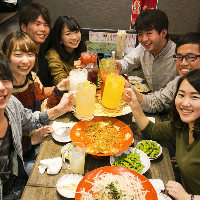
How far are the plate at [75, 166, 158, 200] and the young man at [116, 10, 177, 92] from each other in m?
1.64

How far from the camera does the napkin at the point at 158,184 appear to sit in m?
1.27

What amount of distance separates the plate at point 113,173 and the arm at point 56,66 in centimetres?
159

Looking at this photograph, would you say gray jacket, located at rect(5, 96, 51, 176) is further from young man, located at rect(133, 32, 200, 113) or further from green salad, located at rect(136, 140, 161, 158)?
young man, located at rect(133, 32, 200, 113)

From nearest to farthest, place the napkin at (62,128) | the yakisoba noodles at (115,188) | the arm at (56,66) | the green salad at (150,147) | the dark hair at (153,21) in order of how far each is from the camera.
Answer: the yakisoba noodles at (115,188) < the green salad at (150,147) < the napkin at (62,128) < the dark hair at (153,21) < the arm at (56,66)

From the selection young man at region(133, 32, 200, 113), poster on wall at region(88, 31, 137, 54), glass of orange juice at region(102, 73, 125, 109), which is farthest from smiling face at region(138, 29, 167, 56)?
glass of orange juice at region(102, 73, 125, 109)

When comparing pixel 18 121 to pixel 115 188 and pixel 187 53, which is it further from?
pixel 187 53

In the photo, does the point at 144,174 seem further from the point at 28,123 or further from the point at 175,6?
the point at 175,6

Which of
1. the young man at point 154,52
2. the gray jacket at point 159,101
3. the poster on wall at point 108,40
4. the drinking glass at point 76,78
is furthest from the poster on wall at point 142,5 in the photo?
the drinking glass at point 76,78

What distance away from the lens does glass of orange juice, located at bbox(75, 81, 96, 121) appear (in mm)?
1660

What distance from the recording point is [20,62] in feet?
6.39

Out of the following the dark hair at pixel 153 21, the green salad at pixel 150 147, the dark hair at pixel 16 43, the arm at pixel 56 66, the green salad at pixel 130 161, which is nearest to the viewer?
the green salad at pixel 130 161

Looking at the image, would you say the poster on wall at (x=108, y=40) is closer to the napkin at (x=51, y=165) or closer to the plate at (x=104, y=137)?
the plate at (x=104, y=137)

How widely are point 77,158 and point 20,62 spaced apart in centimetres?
109

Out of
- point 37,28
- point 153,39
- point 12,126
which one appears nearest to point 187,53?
point 153,39
